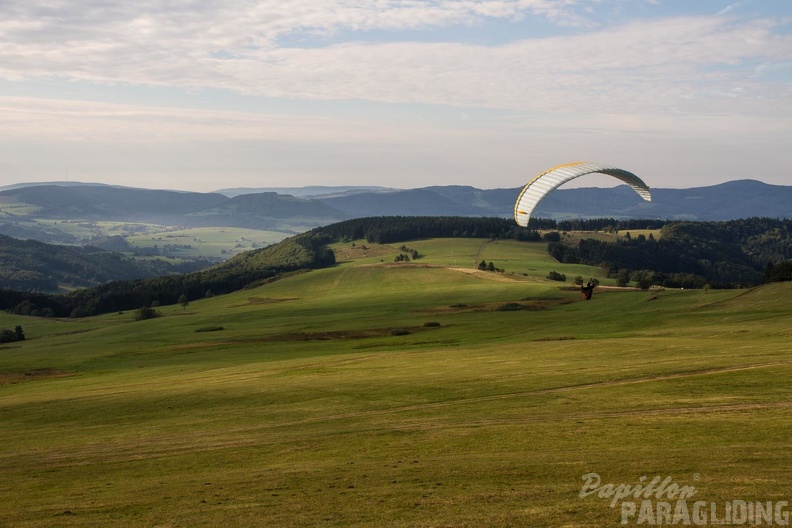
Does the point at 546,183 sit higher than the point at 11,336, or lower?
higher

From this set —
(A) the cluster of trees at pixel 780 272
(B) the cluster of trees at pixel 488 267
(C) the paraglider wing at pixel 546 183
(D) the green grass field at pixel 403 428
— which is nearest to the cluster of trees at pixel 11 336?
(D) the green grass field at pixel 403 428

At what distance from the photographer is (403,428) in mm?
32000

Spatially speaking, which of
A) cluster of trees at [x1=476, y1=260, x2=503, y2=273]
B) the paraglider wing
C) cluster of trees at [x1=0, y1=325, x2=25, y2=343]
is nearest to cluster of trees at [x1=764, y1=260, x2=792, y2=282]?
the paraglider wing

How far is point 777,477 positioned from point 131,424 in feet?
95.9

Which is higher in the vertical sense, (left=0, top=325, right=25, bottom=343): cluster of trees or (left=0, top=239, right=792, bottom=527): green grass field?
(left=0, top=239, right=792, bottom=527): green grass field

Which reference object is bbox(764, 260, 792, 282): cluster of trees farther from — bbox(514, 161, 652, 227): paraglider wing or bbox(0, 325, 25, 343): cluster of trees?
bbox(0, 325, 25, 343): cluster of trees

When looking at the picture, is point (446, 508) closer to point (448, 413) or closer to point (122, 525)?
point (122, 525)

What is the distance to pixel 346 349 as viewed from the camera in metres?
75.1

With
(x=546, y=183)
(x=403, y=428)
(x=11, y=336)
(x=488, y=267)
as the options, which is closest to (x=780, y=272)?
(x=546, y=183)

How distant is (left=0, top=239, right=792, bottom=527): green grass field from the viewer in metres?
21.5

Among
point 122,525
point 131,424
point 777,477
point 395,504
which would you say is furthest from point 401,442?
point 131,424

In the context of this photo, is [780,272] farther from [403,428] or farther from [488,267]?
[403,428]

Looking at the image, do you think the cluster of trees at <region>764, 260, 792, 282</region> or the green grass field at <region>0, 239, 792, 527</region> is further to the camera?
the cluster of trees at <region>764, 260, 792, 282</region>

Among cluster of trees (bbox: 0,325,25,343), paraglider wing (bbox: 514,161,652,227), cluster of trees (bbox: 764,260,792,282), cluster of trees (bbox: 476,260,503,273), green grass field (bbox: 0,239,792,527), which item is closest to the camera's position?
green grass field (bbox: 0,239,792,527)
